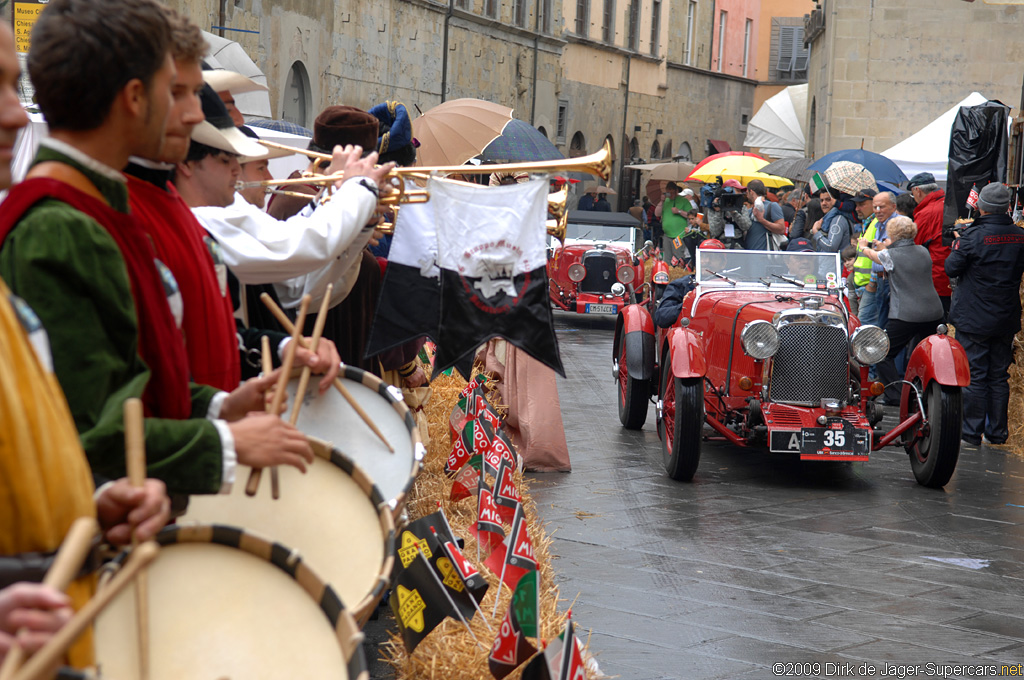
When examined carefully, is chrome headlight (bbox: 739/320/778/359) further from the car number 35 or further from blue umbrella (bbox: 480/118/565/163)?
blue umbrella (bbox: 480/118/565/163)

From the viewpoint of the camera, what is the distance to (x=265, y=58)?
18.6 metres

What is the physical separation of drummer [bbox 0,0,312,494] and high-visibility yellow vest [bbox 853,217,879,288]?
9.80 m

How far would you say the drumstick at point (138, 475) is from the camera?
1646mm

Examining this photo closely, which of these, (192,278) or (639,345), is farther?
(639,345)

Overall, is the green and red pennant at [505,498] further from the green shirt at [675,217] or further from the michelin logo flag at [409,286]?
the green shirt at [675,217]

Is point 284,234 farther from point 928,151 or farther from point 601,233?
point 928,151

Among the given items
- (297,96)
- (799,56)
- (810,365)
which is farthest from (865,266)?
(799,56)

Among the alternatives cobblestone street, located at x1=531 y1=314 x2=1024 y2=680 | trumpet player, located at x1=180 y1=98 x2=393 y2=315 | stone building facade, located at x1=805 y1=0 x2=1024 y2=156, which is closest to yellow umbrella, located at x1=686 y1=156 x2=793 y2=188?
stone building facade, located at x1=805 y1=0 x2=1024 y2=156


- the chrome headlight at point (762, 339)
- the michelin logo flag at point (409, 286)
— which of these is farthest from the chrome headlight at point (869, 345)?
the michelin logo flag at point (409, 286)

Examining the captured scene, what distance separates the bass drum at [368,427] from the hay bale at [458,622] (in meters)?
0.64

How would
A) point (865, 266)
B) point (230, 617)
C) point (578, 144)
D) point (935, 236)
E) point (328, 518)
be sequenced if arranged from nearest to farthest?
point (230, 617) → point (328, 518) → point (935, 236) → point (865, 266) → point (578, 144)

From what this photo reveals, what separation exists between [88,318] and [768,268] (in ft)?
22.9

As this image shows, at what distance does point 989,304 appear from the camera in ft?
29.2

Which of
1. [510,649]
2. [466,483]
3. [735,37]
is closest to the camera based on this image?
[510,649]
